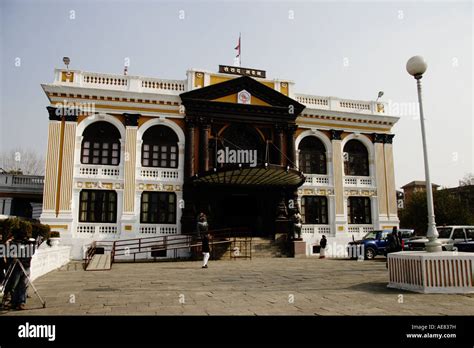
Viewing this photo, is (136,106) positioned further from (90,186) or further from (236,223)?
(236,223)

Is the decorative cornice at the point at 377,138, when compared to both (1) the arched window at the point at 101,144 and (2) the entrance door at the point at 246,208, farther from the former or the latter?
(1) the arched window at the point at 101,144

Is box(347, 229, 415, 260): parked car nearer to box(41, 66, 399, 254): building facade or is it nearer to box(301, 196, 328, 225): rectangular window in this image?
box(41, 66, 399, 254): building facade

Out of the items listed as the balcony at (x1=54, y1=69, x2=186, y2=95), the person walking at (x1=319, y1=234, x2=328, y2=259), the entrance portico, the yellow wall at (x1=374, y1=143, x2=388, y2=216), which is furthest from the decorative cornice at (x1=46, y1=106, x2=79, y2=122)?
the yellow wall at (x1=374, y1=143, x2=388, y2=216)

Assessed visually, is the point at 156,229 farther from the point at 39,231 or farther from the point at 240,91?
the point at 240,91

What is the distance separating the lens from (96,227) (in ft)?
69.5

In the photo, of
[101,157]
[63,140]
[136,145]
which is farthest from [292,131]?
[63,140]

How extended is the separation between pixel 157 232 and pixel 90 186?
4685 millimetres

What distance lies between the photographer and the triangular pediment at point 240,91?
22.9 meters

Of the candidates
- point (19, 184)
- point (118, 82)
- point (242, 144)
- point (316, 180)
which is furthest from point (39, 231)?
point (316, 180)

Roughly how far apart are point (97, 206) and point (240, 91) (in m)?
11.2

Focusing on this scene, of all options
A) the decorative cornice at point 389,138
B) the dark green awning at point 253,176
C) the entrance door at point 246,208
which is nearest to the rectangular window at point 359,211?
the decorative cornice at point 389,138

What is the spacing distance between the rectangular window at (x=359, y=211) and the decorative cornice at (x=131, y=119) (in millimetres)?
15281

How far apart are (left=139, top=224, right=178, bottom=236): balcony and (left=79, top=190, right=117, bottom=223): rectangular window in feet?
5.69
